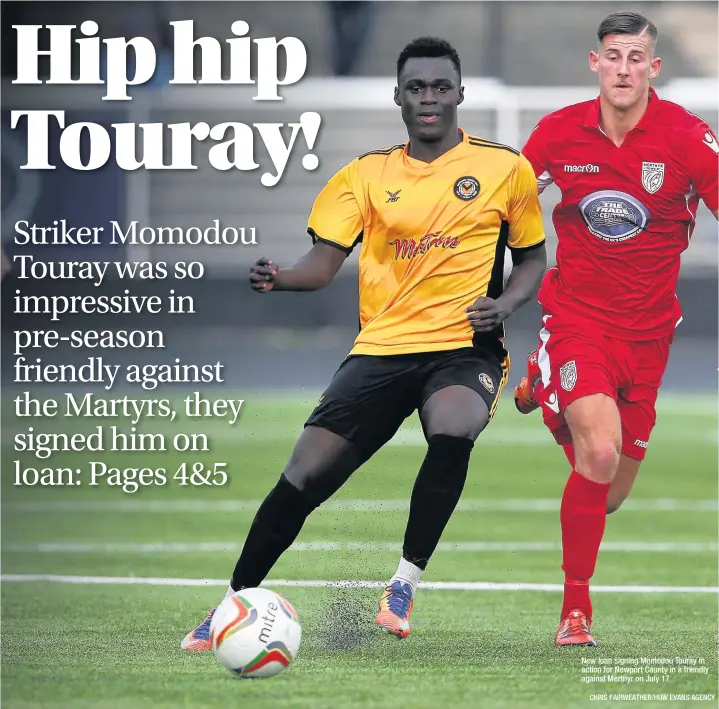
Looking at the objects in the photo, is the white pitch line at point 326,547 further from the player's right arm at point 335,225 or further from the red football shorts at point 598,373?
the player's right arm at point 335,225

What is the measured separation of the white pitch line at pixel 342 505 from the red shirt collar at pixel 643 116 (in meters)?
4.85

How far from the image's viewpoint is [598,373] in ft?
19.1

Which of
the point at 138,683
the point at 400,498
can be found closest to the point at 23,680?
the point at 138,683

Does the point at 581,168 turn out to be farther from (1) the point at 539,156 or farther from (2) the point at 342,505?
(2) the point at 342,505

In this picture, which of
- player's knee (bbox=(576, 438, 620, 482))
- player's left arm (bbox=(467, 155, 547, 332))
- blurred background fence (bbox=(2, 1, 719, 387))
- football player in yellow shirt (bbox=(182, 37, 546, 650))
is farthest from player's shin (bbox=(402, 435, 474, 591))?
blurred background fence (bbox=(2, 1, 719, 387))

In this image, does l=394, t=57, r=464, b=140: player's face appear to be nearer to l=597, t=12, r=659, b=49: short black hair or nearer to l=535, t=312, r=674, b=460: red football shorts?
l=597, t=12, r=659, b=49: short black hair

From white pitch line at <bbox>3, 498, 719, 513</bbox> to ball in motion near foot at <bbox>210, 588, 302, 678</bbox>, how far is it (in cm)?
547

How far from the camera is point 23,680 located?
16.8 feet

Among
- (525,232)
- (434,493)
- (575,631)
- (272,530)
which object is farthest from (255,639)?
(525,232)

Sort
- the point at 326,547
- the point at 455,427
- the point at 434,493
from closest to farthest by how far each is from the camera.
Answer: the point at 455,427
the point at 434,493
the point at 326,547

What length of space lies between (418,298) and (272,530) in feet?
3.36

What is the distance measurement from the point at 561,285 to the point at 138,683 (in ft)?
7.84

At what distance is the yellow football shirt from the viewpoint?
5621mm

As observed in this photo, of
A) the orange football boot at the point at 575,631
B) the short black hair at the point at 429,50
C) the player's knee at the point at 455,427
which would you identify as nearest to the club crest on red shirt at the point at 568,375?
the player's knee at the point at 455,427
